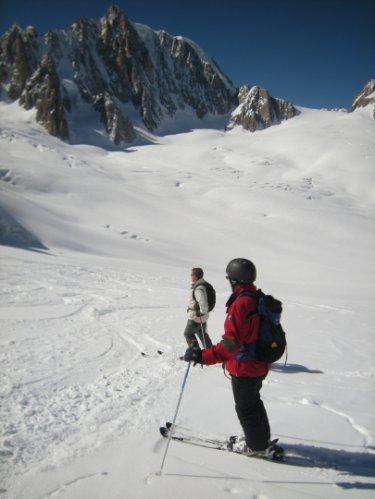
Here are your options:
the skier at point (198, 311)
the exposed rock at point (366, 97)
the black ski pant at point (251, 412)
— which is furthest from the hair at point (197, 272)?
the exposed rock at point (366, 97)

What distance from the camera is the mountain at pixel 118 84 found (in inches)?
3268

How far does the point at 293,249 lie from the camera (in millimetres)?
31203

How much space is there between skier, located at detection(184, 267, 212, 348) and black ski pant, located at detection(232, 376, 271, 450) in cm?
263

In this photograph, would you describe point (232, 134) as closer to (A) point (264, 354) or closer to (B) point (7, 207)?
(B) point (7, 207)

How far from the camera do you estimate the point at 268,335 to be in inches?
128

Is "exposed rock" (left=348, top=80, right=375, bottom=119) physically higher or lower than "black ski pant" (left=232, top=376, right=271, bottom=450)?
higher

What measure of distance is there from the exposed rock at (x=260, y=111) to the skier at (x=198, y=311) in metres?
120

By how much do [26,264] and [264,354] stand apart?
14237 mm

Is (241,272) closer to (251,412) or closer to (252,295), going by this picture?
(252,295)

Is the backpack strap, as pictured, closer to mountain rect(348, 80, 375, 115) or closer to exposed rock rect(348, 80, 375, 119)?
mountain rect(348, 80, 375, 115)

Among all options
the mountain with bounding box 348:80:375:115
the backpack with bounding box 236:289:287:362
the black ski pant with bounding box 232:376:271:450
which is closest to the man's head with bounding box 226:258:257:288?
the backpack with bounding box 236:289:287:362

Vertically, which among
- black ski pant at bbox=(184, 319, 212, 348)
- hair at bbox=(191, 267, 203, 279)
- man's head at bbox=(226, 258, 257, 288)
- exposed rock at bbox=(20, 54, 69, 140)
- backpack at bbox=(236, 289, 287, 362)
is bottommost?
black ski pant at bbox=(184, 319, 212, 348)

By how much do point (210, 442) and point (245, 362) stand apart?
1.04 meters

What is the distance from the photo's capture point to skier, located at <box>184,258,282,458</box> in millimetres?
3281
